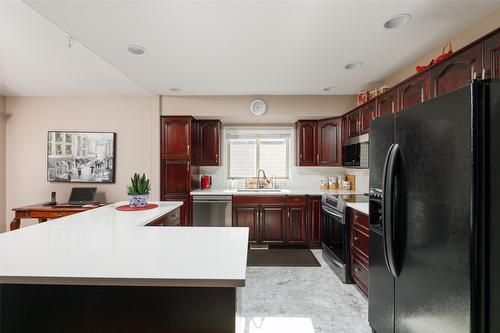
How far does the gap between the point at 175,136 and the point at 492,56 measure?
3.59m

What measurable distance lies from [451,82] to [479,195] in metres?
1.15

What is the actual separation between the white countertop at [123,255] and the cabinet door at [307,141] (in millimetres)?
2643

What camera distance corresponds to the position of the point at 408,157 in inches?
47.0

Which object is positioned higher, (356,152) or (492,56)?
(492,56)

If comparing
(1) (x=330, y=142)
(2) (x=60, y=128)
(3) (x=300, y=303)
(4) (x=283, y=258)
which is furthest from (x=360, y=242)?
(2) (x=60, y=128)

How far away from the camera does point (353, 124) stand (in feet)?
10.9

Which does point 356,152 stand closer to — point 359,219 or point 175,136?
point 359,219

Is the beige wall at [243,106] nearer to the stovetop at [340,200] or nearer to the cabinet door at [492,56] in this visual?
the stovetop at [340,200]

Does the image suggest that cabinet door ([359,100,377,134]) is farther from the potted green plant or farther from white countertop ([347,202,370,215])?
the potted green plant

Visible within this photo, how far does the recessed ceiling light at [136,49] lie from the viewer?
2.20m

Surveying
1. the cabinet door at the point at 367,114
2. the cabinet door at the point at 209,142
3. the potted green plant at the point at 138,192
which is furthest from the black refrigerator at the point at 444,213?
the cabinet door at the point at 209,142

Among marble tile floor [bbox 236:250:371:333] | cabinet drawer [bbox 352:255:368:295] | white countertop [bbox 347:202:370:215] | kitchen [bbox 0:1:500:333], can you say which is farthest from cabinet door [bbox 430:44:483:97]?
marble tile floor [bbox 236:250:371:333]

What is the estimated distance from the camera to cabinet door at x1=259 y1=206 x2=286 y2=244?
12.0 feet

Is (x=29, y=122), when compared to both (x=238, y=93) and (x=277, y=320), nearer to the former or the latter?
(x=238, y=93)
